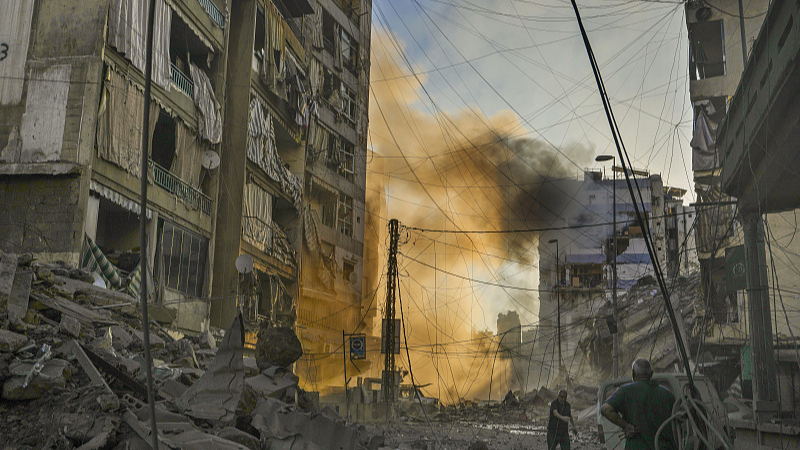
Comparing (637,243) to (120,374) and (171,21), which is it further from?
(120,374)

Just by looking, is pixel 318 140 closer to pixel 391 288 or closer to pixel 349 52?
pixel 349 52

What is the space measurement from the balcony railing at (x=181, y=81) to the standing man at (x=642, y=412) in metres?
19.7

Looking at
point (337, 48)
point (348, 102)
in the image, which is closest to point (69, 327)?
point (337, 48)

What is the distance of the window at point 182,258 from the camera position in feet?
74.4

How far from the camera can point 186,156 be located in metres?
24.1

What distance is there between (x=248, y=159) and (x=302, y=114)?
268 inches

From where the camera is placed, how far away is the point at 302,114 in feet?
115

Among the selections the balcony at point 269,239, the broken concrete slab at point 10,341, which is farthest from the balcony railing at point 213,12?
the broken concrete slab at point 10,341

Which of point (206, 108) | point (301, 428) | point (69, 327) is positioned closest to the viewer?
point (301, 428)

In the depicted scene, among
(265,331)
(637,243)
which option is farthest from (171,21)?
(637,243)

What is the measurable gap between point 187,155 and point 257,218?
19.1ft

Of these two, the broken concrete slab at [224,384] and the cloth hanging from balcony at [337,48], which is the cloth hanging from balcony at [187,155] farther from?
the cloth hanging from balcony at [337,48]

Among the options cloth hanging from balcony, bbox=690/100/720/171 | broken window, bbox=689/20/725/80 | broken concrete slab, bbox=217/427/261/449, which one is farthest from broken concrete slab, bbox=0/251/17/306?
broken window, bbox=689/20/725/80

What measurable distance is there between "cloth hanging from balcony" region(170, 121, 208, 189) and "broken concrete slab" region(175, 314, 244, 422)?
14.8m
